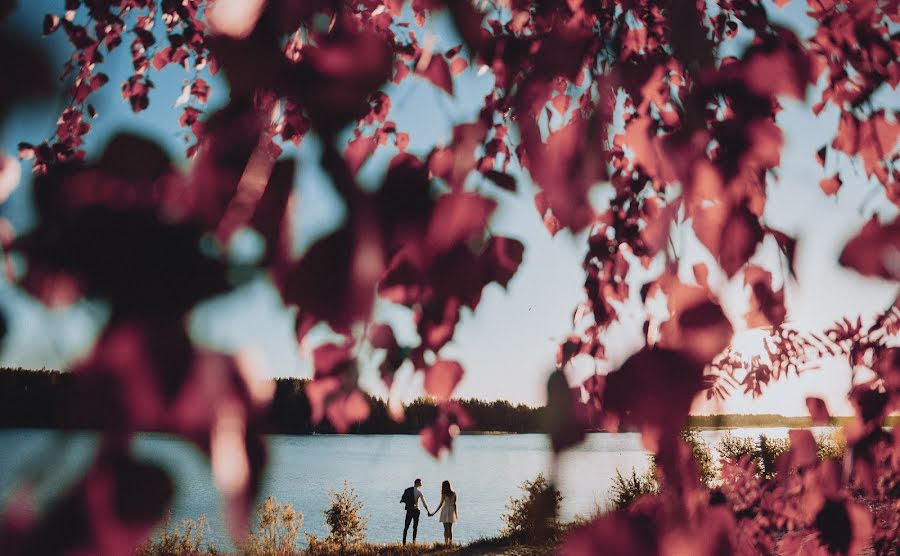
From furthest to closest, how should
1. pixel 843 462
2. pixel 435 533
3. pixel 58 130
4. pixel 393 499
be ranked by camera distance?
pixel 393 499 < pixel 435 533 < pixel 58 130 < pixel 843 462

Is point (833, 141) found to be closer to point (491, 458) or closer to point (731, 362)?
point (731, 362)

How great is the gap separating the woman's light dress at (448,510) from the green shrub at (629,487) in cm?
362

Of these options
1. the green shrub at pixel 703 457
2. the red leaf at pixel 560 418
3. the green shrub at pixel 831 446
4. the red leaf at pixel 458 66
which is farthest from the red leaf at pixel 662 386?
the green shrub at pixel 831 446

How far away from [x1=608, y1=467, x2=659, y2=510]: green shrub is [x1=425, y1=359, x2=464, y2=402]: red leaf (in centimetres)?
1104

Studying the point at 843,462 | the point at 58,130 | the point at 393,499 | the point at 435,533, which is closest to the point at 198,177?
the point at 843,462

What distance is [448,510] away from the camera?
13.2 meters

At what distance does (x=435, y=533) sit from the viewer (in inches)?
1070

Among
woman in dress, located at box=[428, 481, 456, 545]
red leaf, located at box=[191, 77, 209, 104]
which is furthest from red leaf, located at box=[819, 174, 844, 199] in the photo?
woman in dress, located at box=[428, 481, 456, 545]

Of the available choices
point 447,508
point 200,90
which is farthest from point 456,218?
point 447,508

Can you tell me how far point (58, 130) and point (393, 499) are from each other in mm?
40784

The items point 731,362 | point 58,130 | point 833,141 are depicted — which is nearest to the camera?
point 833,141

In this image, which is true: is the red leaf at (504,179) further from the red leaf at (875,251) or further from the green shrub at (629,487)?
the green shrub at (629,487)

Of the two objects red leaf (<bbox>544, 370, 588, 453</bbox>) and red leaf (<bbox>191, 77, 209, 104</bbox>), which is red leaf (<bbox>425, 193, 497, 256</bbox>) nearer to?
red leaf (<bbox>544, 370, 588, 453</bbox>)

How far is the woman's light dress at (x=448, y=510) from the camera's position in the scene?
13.1 meters
